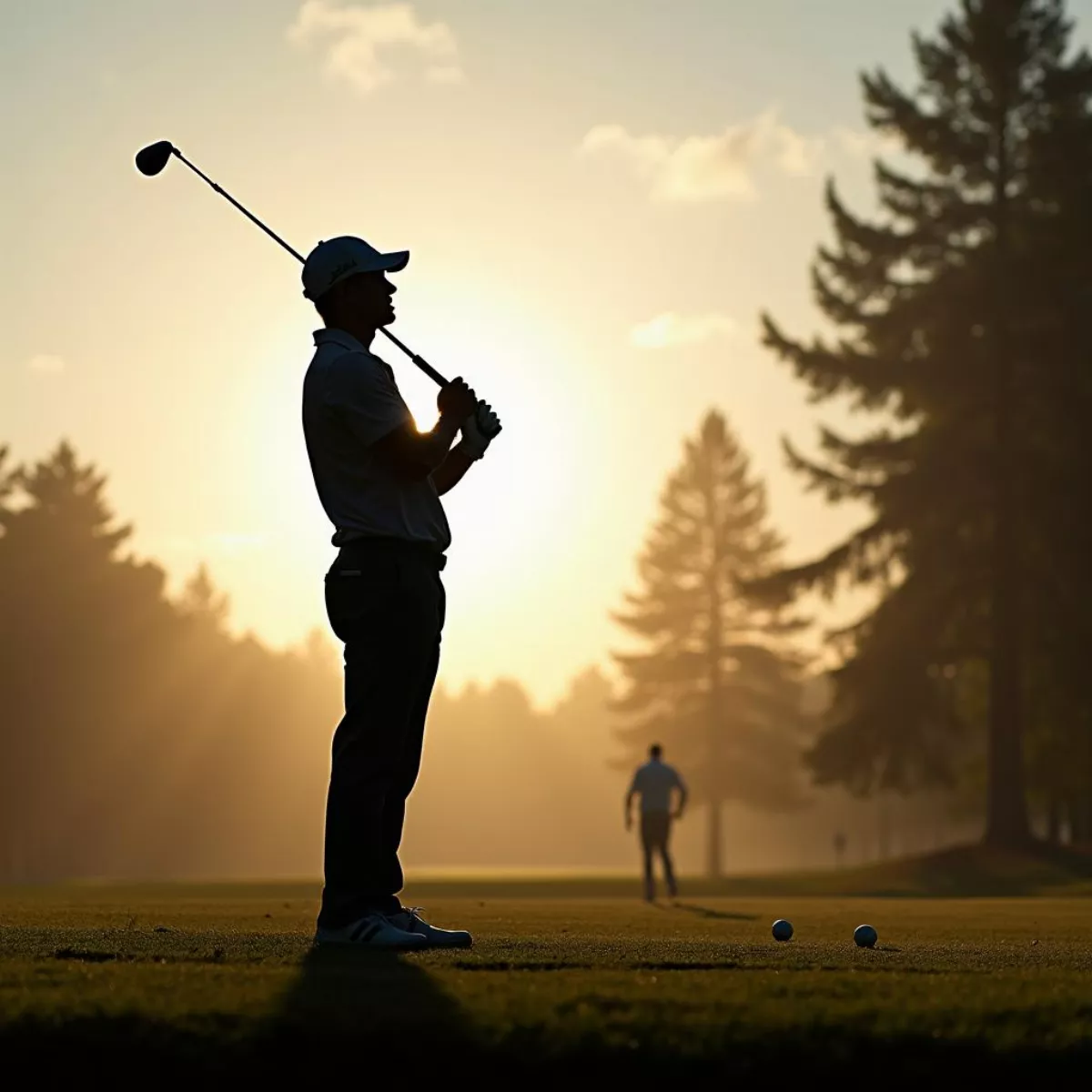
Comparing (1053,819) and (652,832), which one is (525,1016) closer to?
(652,832)

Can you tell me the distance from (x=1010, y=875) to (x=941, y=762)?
7.44 metres

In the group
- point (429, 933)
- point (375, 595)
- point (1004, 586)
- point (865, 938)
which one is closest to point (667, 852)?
point (1004, 586)

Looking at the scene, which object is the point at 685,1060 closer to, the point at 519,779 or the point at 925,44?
the point at 925,44

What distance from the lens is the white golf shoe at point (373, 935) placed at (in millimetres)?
7012

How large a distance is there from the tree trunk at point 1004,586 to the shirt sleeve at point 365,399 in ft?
102

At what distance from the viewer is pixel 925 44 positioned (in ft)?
129

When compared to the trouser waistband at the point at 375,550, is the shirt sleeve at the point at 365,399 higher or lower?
higher

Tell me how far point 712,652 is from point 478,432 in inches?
2522

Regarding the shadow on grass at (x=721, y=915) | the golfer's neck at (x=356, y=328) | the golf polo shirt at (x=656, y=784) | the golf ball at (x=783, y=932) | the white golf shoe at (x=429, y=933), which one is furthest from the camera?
the golf polo shirt at (x=656, y=784)

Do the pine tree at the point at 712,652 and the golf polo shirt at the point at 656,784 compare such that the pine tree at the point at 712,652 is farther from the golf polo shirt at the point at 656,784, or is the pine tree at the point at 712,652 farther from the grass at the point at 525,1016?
the grass at the point at 525,1016

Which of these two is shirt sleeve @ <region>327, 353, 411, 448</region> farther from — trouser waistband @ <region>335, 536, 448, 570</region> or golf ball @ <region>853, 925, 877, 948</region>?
golf ball @ <region>853, 925, 877, 948</region>

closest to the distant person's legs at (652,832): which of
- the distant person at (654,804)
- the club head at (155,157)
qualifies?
the distant person at (654,804)

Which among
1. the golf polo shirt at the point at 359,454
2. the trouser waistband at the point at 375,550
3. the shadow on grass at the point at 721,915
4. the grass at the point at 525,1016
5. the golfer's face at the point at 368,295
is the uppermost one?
the golfer's face at the point at 368,295

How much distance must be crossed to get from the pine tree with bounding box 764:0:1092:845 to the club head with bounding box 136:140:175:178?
30.5m
